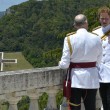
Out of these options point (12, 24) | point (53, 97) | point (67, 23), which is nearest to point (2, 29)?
point (12, 24)

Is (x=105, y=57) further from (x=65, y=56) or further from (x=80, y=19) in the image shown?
(x=80, y=19)

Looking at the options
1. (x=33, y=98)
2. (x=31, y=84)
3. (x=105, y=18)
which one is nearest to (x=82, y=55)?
(x=105, y=18)

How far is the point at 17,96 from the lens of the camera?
6.91 meters

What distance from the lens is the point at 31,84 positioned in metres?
7.05

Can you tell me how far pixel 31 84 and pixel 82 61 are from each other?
3.89ft

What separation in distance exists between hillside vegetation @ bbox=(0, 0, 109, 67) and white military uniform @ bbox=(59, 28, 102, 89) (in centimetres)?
11181

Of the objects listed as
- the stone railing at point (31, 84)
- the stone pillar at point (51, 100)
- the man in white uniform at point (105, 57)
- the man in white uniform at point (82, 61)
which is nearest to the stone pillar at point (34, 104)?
the stone railing at point (31, 84)

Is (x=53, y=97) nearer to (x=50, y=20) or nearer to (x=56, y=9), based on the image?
(x=50, y=20)

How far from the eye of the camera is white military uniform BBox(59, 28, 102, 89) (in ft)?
20.3

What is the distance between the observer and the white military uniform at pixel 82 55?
6176 mm

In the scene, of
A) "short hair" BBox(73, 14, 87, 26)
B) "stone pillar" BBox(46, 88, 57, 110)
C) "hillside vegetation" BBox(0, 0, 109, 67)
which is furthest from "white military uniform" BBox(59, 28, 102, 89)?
"hillside vegetation" BBox(0, 0, 109, 67)

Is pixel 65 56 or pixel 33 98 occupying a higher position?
pixel 65 56

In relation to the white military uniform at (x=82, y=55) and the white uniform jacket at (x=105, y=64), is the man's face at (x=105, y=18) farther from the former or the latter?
the white military uniform at (x=82, y=55)

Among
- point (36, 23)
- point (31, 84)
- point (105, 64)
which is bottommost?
point (31, 84)
